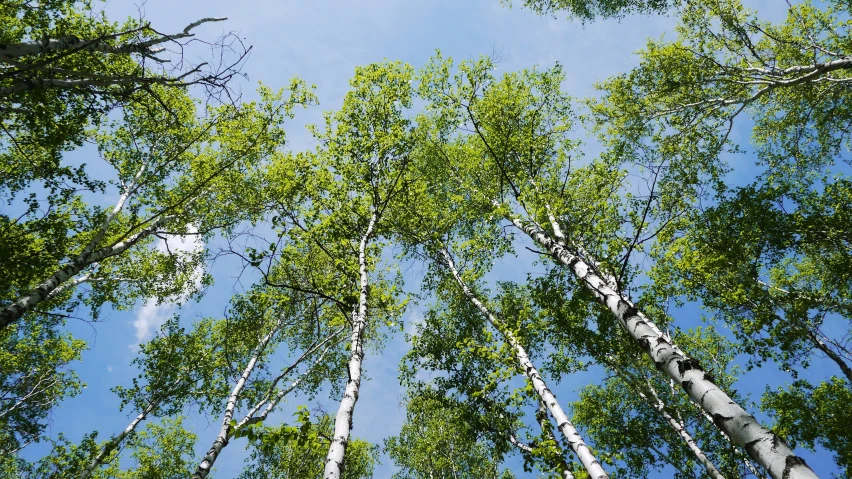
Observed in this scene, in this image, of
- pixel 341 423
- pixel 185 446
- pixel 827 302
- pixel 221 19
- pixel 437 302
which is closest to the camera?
pixel 221 19

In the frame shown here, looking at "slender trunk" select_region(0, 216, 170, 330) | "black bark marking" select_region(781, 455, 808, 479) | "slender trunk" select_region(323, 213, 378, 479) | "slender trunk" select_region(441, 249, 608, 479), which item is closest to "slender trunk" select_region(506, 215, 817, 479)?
"black bark marking" select_region(781, 455, 808, 479)

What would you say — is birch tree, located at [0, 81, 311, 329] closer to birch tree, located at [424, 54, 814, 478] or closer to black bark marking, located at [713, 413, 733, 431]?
birch tree, located at [424, 54, 814, 478]

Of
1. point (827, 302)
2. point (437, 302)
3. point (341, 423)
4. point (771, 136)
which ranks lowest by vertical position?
point (341, 423)

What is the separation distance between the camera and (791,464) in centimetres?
264

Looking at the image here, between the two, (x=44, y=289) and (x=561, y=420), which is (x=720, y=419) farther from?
(x=44, y=289)

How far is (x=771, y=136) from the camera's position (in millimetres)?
12094

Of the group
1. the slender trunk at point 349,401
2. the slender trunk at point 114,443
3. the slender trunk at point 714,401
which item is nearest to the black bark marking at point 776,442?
the slender trunk at point 714,401

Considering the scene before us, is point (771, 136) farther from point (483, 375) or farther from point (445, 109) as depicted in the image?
point (483, 375)

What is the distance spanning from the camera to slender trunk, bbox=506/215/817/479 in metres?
2.70

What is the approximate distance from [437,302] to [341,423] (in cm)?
923

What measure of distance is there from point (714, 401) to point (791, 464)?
68 centimetres

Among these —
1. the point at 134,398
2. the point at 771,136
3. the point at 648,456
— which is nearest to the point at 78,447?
the point at 134,398

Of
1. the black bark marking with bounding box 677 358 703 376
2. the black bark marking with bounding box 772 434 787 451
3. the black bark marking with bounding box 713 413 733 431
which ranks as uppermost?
the black bark marking with bounding box 677 358 703 376

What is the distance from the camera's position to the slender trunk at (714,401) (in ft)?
8.86
